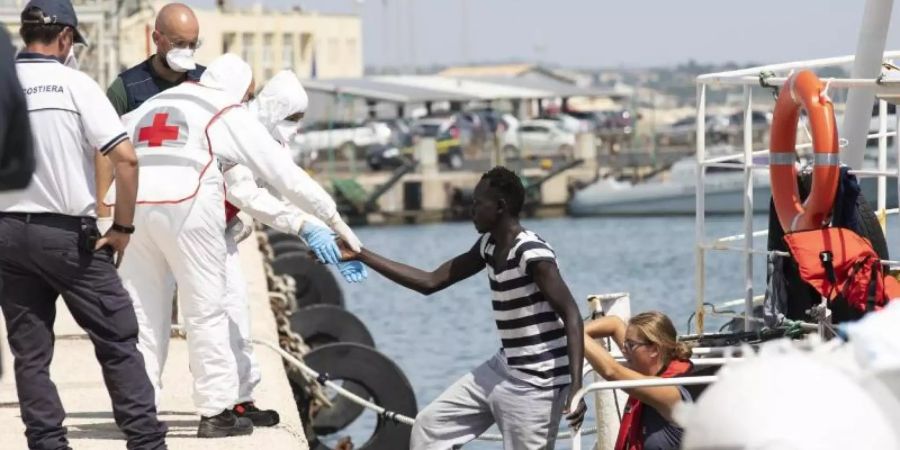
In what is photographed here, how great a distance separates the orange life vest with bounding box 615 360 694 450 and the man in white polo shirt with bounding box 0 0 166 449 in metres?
1.77

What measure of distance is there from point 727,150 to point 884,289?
199ft

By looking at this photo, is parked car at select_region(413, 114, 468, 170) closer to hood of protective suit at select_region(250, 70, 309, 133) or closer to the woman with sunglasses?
hood of protective suit at select_region(250, 70, 309, 133)

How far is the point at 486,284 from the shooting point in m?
36.0

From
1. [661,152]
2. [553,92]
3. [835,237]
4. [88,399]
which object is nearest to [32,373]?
[88,399]

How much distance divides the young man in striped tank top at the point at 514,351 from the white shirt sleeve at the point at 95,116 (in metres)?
1.32

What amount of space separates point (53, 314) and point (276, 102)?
191 cm

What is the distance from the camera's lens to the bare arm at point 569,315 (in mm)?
6684

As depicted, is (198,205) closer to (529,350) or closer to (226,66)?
(226,66)

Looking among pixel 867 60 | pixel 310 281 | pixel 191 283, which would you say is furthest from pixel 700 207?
pixel 310 281

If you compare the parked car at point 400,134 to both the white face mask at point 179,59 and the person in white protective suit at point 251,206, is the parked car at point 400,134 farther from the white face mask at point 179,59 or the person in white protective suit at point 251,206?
the white face mask at point 179,59

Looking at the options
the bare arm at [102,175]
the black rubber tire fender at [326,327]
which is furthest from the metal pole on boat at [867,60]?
the bare arm at [102,175]

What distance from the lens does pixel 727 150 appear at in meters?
68.3

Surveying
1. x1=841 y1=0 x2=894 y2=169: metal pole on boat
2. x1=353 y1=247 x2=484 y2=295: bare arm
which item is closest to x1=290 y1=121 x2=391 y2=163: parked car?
x1=841 y1=0 x2=894 y2=169: metal pole on boat

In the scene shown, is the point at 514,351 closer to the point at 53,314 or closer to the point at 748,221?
the point at 53,314
